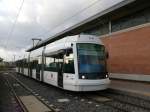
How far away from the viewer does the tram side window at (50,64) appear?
55.0ft

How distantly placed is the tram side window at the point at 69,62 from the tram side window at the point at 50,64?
211 cm

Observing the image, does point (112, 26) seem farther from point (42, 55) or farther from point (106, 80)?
point (106, 80)

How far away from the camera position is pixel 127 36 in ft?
72.9

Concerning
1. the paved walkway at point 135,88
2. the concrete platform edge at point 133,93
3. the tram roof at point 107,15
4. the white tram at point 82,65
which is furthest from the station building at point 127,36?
the white tram at point 82,65

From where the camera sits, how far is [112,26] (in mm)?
25328

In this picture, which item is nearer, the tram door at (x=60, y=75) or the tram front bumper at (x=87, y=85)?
the tram front bumper at (x=87, y=85)

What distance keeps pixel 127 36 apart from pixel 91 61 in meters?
9.62

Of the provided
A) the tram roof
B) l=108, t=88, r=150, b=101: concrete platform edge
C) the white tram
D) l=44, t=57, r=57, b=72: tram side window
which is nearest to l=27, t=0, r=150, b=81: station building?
the tram roof

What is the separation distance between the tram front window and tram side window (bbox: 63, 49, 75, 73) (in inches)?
17.0

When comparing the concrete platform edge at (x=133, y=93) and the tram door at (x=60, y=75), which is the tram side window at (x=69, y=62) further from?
the concrete platform edge at (x=133, y=93)

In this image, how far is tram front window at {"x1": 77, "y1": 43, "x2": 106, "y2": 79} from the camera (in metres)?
13.2

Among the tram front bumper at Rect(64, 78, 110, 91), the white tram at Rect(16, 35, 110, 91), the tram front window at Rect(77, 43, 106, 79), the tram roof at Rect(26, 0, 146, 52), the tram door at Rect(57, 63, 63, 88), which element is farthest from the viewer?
the tram roof at Rect(26, 0, 146, 52)

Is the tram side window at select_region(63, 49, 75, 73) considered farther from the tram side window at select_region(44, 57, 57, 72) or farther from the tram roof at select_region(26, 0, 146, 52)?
the tram roof at select_region(26, 0, 146, 52)

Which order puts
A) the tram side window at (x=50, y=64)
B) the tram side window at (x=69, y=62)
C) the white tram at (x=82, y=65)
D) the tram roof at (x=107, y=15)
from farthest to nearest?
the tram roof at (x=107, y=15) → the tram side window at (x=50, y=64) → the tram side window at (x=69, y=62) → the white tram at (x=82, y=65)
